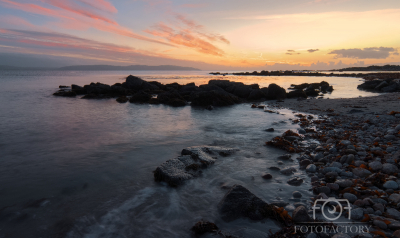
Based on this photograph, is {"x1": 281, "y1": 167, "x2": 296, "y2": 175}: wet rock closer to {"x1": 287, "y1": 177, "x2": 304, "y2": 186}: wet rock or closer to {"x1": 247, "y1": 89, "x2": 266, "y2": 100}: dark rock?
{"x1": 287, "y1": 177, "x2": 304, "y2": 186}: wet rock

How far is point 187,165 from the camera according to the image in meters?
5.25

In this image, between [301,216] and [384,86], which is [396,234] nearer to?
[301,216]

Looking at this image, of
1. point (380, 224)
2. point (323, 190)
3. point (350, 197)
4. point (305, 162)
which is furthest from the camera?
point (305, 162)

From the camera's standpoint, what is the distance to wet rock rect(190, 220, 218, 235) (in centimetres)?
316

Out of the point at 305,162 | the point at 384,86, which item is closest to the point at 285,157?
the point at 305,162

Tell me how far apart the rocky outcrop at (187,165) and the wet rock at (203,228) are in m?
1.44

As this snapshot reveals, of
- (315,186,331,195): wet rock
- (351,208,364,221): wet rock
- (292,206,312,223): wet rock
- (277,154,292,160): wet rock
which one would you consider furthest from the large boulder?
(292,206,312,223): wet rock

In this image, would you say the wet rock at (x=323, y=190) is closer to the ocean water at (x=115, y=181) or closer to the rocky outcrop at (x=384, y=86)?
the ocean water at (x=115, y=181)

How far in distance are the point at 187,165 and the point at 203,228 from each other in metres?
2.17

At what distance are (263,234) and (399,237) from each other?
162 centimetres

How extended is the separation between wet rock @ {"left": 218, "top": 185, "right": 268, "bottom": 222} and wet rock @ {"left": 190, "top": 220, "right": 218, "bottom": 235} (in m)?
0.33

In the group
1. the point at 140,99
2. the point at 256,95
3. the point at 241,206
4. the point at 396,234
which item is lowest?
the point at 241,206

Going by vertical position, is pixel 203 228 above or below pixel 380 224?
below

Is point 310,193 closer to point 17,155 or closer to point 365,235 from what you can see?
point 365,235
